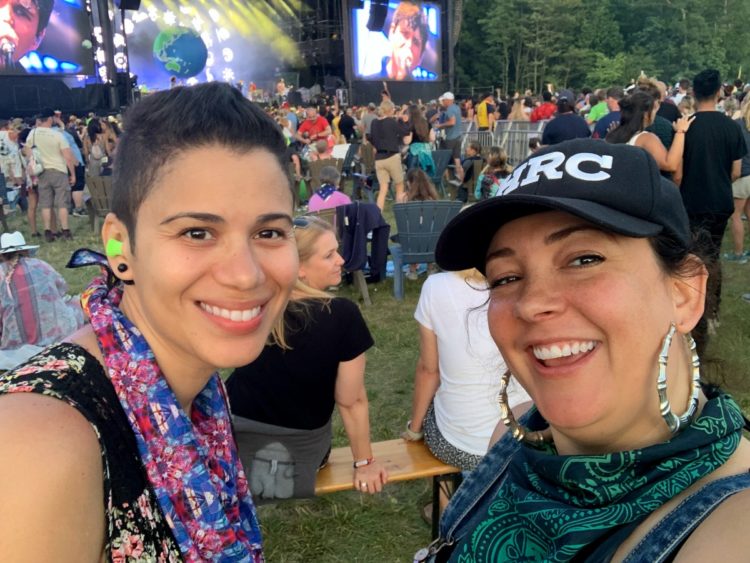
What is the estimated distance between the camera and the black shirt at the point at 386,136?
1117 centimetres

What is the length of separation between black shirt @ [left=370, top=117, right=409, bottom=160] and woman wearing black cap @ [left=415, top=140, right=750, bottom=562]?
10.2 meters

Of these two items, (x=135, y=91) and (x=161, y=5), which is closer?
(x=135, y=91)

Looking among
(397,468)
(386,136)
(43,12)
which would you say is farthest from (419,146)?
(43,12)

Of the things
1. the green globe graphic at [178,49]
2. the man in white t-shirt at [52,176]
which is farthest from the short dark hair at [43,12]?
the man in white t-shirt at [52,176]

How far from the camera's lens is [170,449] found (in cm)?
137

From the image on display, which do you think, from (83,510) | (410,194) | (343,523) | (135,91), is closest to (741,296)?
(410,194)

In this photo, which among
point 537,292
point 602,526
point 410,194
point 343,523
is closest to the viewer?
point 602,526

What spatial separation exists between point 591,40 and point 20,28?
36471 mm

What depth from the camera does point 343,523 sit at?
3.50m

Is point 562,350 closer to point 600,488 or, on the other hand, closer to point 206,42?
point 600,488

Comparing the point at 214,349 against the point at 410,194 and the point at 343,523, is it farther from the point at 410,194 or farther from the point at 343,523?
the point at 410,194

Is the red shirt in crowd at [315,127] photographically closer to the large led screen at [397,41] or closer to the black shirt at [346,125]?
the black shirt at [346,125]

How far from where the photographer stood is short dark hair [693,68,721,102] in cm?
540

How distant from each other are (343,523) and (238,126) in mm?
2731
